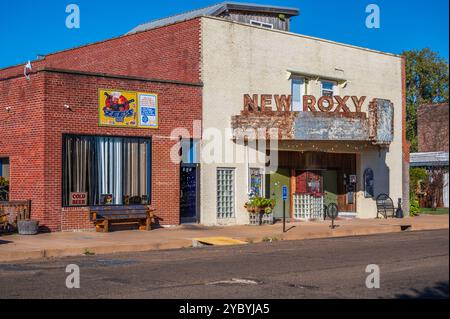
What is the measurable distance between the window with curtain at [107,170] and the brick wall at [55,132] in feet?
0.77

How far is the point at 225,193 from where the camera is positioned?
2481 centimetres

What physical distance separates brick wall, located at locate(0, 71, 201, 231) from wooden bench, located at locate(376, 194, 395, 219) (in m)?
10.7

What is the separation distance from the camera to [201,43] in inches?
946

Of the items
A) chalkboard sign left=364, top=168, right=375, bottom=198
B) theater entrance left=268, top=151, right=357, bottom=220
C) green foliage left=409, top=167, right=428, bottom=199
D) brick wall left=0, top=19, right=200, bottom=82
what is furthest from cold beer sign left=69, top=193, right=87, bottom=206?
green foliage left=409, top=167, right=428, bottom=199

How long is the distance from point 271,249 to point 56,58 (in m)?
18.0

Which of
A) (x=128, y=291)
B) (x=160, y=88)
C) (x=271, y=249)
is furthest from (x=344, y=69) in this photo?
(x=128, y=291)

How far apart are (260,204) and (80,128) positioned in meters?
7.14

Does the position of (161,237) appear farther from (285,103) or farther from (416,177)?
(416,177)

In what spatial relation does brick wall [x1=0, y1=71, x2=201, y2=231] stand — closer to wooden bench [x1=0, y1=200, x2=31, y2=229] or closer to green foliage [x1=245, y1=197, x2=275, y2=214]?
wooden bench [x1=0, y1=200, x2=31, y2=229]

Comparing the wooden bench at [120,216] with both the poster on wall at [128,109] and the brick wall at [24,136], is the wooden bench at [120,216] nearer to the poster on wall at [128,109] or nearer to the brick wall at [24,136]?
the brick wall at [24,136]

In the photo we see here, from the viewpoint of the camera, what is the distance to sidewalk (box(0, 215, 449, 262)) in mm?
16484

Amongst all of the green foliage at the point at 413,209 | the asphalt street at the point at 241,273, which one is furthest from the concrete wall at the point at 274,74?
the asphalt street at the point at 241,273
